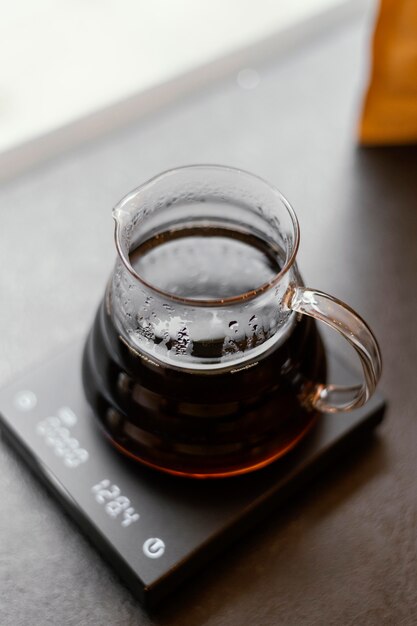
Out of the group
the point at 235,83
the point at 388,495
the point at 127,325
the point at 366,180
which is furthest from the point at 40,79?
the point at 388,495

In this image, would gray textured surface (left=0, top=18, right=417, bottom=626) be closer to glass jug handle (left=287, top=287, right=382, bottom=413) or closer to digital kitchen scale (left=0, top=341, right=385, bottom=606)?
digital kitchen scale (left=0, top=341, right=385, bottom=606)

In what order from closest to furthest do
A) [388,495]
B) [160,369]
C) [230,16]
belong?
[160,369], [388,495], [230,16]

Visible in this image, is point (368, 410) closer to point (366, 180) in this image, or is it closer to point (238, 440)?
point (238, 440)

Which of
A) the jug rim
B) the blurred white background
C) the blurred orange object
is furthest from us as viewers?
the blurred white background

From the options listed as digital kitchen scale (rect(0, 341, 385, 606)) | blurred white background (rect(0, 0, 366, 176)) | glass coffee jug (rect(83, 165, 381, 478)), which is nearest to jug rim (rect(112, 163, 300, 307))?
glass coffee jug (rect(83, 165, 381, 478))

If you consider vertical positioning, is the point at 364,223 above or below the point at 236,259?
below

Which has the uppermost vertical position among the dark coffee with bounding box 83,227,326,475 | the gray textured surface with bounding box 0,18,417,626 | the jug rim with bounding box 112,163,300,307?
the jug rim with bounding box 112,163,300,307

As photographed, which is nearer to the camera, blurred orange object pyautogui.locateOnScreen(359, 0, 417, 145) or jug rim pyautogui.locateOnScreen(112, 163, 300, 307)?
jug rim pyautogui.locateOnScreen(112, 163, 300, 307)
